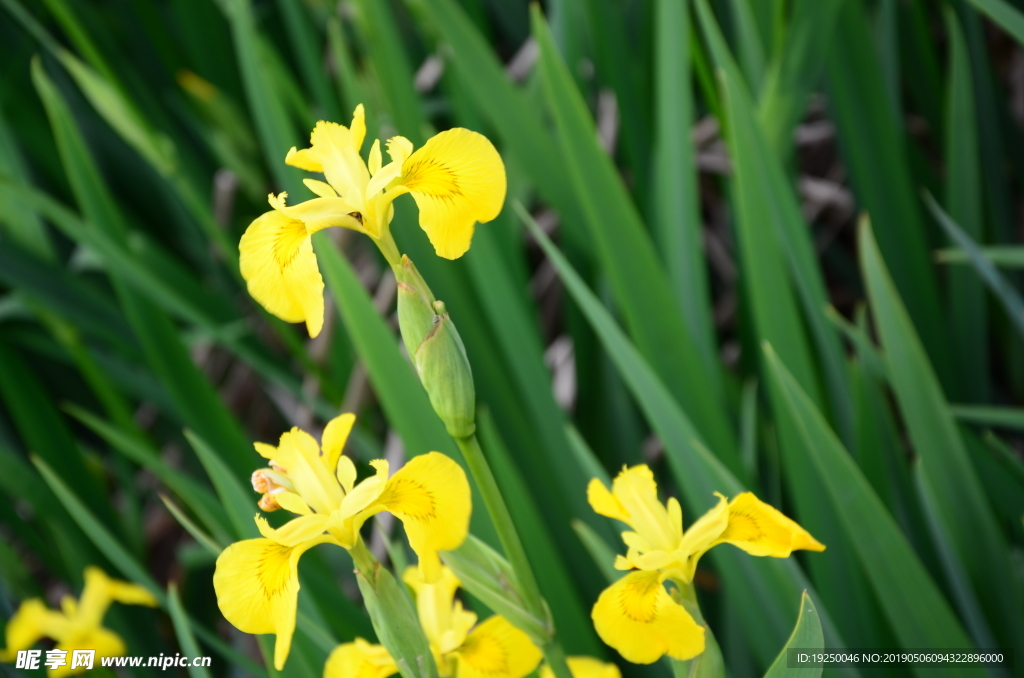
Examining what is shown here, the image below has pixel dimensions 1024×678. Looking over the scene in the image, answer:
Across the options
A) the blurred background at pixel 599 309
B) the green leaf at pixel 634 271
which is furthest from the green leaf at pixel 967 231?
the green leaf at pixel 634 271

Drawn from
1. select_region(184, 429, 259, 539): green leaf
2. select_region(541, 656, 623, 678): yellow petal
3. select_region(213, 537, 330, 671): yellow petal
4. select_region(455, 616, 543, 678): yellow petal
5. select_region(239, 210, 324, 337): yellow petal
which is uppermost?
select_region(239, 210, 324, 337): yellow petal

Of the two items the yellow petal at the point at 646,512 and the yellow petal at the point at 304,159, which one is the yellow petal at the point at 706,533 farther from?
the yellow petal at the point at 304,159

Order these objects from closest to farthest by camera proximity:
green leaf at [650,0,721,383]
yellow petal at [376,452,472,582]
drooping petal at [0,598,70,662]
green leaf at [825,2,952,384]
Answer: yellow petal at [376,452,472,582], drooping petal at [0,598,70,662], green leaf at [650,0,721,383], green leaf at [825,2,952,384]

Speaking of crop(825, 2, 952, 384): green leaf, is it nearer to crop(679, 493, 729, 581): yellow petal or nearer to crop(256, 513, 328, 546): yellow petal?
crop(679, 493, 729, 581): yellow petal

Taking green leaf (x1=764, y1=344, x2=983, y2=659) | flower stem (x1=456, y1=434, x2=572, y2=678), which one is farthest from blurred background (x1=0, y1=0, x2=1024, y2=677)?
flower stem (x1=456, y1=434, x2=572, y2=678)

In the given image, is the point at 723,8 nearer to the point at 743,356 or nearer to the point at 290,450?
the point at 743,356

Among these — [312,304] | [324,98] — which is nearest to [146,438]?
[324,98]

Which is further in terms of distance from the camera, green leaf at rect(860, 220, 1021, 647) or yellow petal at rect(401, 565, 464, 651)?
green leaf at rect(860, 220, 1021, 647)
